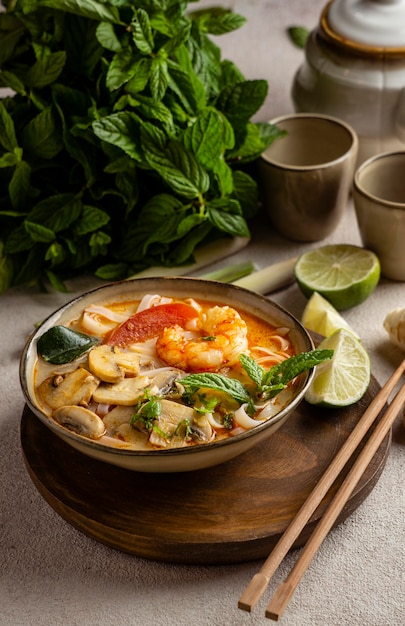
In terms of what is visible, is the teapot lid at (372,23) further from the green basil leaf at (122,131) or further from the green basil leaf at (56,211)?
the green basil leaf at (56,211)

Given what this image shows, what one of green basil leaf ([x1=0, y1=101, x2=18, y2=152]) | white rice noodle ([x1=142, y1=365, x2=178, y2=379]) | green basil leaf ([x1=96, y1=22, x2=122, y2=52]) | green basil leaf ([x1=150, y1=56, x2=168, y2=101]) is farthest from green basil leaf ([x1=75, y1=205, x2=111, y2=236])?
white rice noodle ([x1=142, y1=365, x2=178, y2=379])

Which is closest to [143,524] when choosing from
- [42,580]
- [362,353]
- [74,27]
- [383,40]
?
[42,580]

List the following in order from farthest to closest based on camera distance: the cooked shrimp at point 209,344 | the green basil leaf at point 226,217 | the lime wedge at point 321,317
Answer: the green basil leaf at point 226,217 < the lime wedge at point 321,317 < the cooked shrimp at point 209,344

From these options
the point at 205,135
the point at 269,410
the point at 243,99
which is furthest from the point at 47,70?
the point at 269,410

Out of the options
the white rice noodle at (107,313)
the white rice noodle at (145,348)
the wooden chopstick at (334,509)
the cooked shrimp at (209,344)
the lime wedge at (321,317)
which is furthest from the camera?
the lime wedge at (321,317)

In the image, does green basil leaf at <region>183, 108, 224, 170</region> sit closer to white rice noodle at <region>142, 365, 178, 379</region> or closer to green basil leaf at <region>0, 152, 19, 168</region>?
green basil leaf at <region>0, 152, 19, 168</region>

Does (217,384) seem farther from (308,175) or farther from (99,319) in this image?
(308,175)

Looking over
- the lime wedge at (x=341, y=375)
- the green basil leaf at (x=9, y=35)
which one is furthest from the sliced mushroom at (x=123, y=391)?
the green basil leaf at (x=9, y=35)
